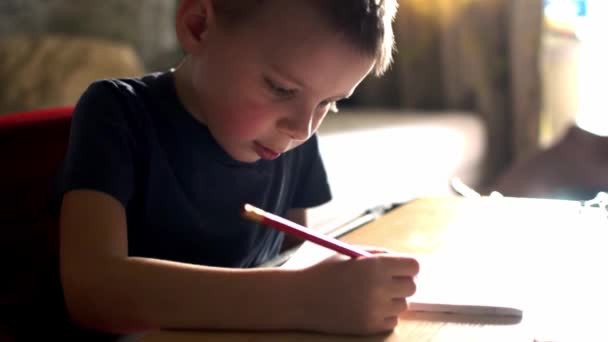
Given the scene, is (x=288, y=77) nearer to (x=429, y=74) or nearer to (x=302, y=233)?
(x=302, y=233)

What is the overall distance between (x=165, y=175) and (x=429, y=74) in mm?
2081

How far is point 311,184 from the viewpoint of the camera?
105 cm

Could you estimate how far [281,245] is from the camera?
1.04 metres

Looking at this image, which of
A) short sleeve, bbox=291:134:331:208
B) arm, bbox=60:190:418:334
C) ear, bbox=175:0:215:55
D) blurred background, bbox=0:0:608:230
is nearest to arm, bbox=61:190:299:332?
arm, bbox=60:190:418:334

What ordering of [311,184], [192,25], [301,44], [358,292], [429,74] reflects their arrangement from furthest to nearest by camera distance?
[429,74] → [311,184] → [192,25] → [301,44] → [358,292]

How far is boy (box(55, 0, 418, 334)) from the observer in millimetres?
563

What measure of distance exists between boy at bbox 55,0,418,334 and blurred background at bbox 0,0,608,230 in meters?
1.04

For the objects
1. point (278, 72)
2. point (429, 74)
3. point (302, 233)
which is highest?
point (278, 72)

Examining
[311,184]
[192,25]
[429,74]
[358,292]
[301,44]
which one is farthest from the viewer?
[429,74]

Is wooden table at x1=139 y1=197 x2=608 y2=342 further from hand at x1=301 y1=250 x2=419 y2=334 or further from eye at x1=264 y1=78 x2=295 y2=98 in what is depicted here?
eye at x1=264 y1=78 x2=295 y2=98

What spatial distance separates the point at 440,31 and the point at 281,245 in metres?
1.85

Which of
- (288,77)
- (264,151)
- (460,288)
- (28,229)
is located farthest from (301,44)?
(28,229)

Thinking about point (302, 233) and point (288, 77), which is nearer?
point (302, 233)

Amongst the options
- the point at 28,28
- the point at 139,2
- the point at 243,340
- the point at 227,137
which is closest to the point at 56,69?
the point at 28,28
